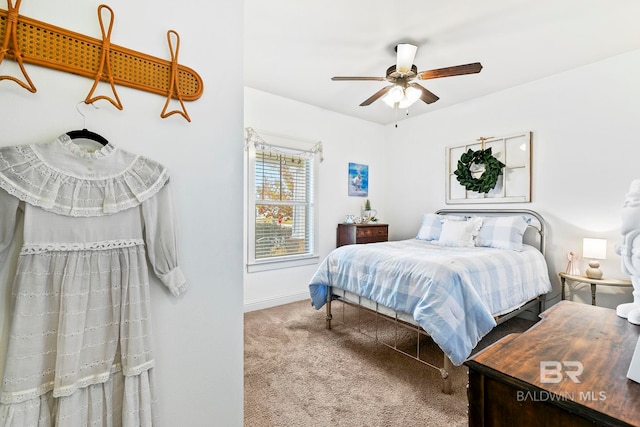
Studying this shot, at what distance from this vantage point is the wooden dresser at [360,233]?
13.4 feet

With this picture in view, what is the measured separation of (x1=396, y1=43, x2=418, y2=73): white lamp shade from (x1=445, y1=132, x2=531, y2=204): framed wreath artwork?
185 cm

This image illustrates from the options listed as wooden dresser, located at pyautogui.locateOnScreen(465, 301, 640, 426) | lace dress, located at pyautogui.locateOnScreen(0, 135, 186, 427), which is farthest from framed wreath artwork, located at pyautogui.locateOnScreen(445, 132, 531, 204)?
lace dress, located at pyautogui.locateOnScreen(0, 135, 186, 427)

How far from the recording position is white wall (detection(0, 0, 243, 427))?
0.94 metres

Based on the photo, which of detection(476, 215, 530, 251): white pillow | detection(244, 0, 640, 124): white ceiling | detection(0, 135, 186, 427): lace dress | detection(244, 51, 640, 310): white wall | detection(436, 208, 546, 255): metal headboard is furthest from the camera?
detection(436, 208, 546, 255): metal headboard

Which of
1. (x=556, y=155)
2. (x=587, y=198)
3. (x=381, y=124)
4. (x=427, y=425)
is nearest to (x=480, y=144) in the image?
(x=556, y=155)

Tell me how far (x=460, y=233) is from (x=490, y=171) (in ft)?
3.24

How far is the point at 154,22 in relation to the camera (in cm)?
105

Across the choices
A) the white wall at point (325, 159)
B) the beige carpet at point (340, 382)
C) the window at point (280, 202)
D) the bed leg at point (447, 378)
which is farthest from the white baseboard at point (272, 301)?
the bed leg at point (447, 378)

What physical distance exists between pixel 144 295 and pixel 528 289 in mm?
3111

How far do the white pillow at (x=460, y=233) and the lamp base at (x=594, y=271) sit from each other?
1029 millimetres

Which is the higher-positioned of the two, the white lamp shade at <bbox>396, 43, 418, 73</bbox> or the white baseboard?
the white lamp shade at <bbox>396, 43, 418, 73</bbox>

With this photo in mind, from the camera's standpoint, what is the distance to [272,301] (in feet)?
12.2

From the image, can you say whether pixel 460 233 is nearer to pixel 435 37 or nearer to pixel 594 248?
pixel 594 248

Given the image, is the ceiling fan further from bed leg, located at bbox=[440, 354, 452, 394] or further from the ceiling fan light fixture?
bed leg, located at bbox=[440, 354, 452, 394]
